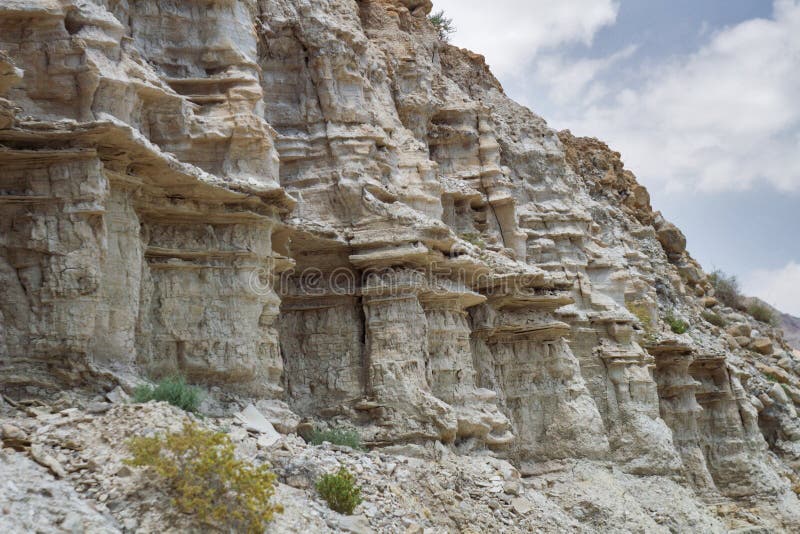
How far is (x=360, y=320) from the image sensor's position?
19703mm

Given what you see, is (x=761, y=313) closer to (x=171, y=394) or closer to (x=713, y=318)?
(x=713, y=318)

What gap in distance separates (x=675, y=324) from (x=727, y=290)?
21101 millimetres

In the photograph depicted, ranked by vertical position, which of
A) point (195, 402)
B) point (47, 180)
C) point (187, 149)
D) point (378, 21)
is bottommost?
point (195, 402)

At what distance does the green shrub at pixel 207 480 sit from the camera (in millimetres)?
9992

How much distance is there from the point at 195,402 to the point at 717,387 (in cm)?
2653

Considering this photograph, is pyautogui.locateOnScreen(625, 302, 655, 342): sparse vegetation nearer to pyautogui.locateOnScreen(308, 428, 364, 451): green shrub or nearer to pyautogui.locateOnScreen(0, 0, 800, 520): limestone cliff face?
pyautogui.locateOnScreen(0, 0, 800, 520): limestone cliff face

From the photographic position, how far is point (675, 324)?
36.5m

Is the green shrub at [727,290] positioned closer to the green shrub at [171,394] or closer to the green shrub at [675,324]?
the green shrub at [675,324]

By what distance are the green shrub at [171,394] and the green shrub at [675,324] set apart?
26.6m

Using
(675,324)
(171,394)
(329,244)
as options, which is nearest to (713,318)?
(675,324)

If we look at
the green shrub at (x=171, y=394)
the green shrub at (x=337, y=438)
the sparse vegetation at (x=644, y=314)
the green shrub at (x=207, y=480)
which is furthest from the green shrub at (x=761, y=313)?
the green shrub at (x=207, y=480)

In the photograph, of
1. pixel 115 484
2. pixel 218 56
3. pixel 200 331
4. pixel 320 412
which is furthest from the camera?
pixel 320 412

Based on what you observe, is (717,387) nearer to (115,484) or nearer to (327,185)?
(327,185)

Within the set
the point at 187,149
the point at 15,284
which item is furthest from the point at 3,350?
the point at 187,149
